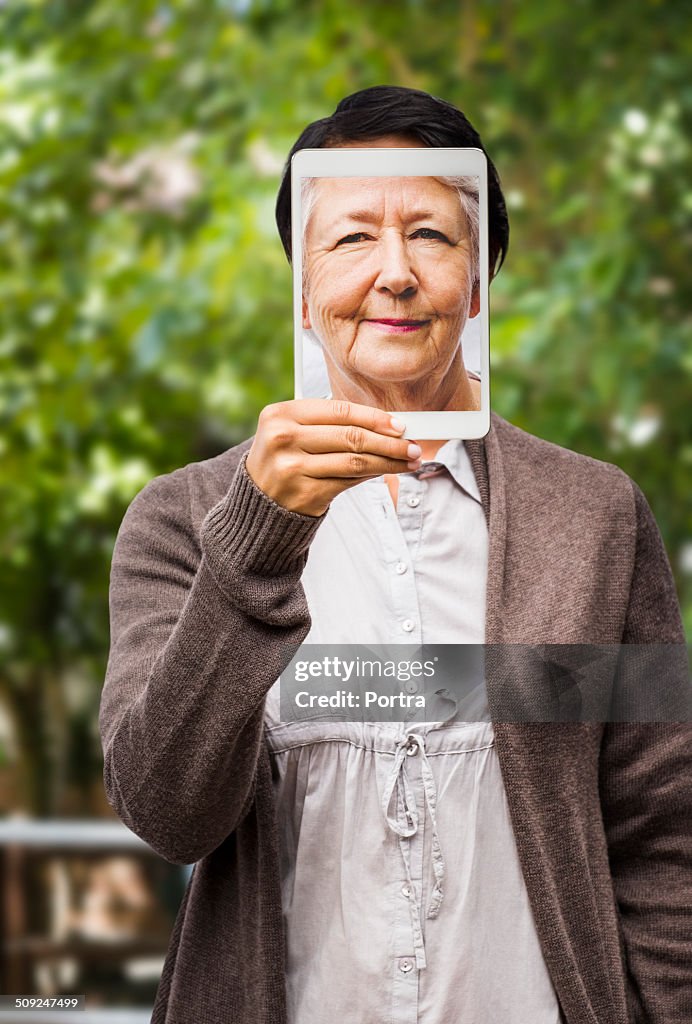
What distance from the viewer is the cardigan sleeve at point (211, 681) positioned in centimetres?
51

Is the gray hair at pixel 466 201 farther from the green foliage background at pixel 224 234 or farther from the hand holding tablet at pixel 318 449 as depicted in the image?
the green foliage background at pixel 224 234

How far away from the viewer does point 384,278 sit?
581 mm

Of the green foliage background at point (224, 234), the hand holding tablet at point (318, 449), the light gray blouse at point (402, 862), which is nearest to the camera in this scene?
the hand holding tablet at point (318, 449)

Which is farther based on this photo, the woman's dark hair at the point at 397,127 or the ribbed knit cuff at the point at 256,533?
the woman's dark hair at the point at 397,127

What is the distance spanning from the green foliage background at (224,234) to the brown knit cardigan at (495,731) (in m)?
0.48

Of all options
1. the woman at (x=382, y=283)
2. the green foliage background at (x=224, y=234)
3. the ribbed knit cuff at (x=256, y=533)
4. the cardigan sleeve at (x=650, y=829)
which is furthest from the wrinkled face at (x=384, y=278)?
the green foliage background at (x=224, y=234)

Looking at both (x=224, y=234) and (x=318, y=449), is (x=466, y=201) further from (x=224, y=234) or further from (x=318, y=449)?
(x=224, y=234)

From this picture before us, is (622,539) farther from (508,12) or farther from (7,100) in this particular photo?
(7,100)

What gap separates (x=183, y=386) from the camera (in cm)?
120

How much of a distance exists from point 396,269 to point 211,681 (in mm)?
233

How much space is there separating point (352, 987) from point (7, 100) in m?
1.07

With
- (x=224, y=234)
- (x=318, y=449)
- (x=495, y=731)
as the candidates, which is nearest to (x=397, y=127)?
(x=318, y=449)

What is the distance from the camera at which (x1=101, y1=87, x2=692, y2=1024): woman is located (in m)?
0.57

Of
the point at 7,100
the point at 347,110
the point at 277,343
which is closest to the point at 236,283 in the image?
the point at 277,343
